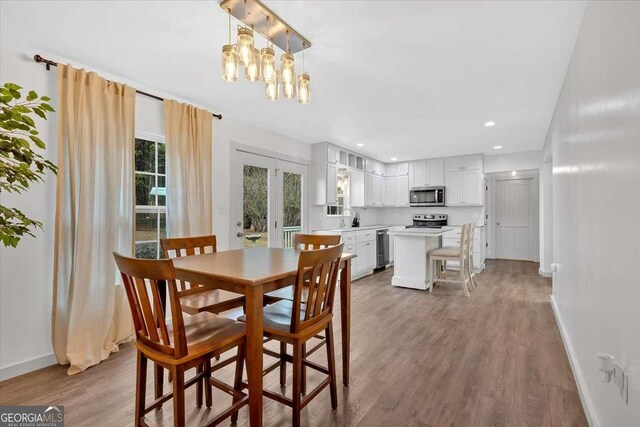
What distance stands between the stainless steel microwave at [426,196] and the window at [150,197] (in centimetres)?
523

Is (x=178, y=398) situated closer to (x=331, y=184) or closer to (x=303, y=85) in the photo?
(x=303, y=85)

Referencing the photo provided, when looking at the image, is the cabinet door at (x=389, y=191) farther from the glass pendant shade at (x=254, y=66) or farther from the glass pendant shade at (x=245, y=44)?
the glass pendant shade at (x=245, y=44)

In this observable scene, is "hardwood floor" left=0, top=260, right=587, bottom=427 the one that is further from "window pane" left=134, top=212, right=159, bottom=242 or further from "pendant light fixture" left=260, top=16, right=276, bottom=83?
"pendant light fixture" left=260, top=16, right=276, bottom=83

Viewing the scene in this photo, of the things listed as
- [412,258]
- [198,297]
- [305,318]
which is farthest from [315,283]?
[412,258]

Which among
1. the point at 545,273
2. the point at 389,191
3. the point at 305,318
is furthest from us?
the point at 389,191

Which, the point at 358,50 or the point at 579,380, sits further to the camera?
the point at 358,50

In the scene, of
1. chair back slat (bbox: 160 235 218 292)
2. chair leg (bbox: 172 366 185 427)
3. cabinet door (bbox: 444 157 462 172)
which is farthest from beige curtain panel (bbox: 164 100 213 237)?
cabinet door (bbox: 444 157 462 172)

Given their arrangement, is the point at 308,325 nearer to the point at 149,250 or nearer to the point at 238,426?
the point at 238,426

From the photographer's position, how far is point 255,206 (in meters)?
4.11

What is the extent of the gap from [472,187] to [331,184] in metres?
3.08

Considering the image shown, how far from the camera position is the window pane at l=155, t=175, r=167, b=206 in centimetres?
307

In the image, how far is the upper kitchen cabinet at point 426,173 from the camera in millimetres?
6520

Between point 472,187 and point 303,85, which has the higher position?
point 303,85

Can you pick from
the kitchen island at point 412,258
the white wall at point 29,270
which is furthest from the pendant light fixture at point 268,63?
the kitchen island at point 412,258
